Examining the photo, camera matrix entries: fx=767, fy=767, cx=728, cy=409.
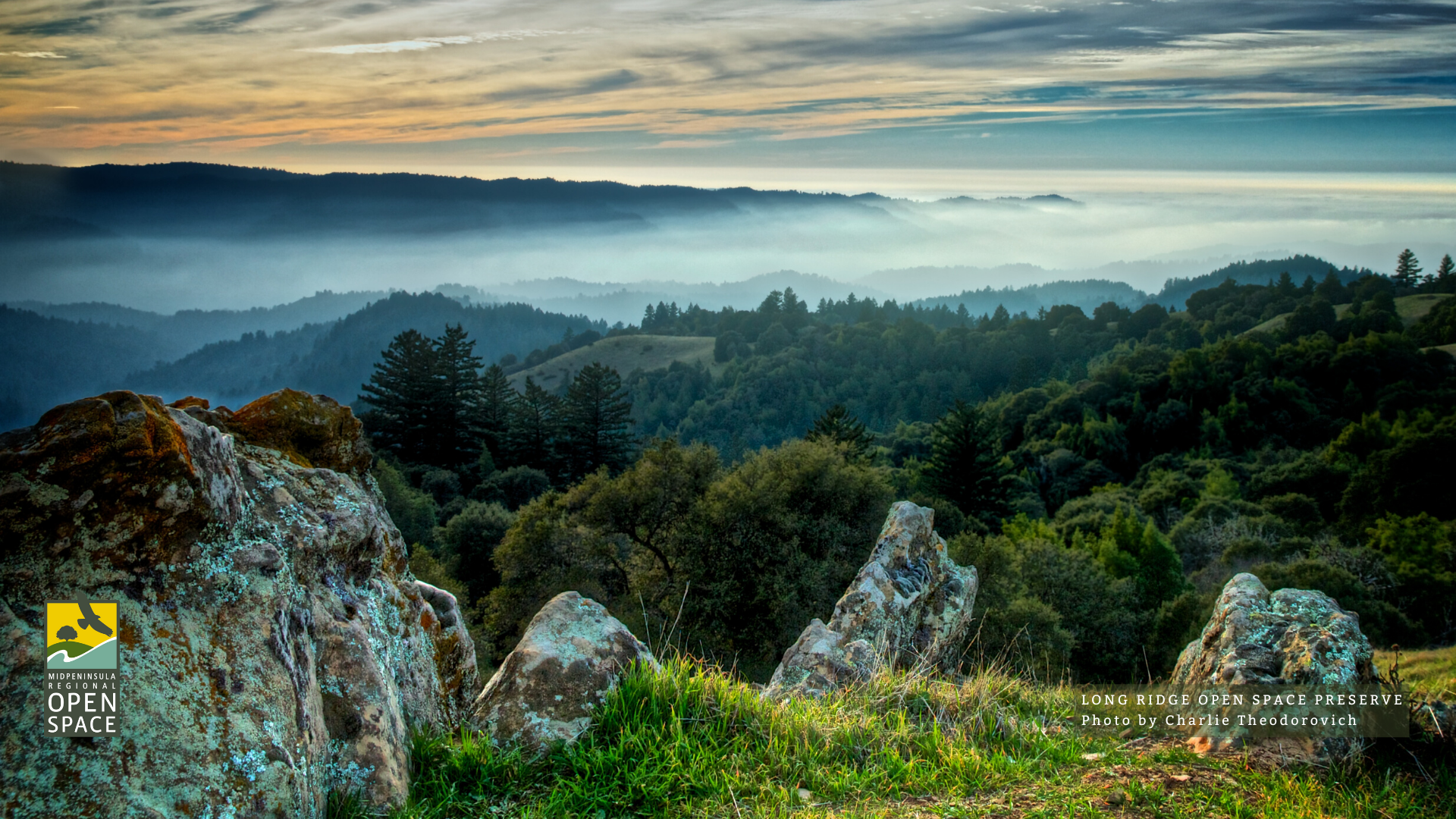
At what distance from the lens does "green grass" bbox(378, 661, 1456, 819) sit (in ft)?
13.2

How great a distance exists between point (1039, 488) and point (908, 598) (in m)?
79.7

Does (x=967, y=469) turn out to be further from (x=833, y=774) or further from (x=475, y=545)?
(x=833, y=774)

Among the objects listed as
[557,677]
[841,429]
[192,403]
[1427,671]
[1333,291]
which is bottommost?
[841,429]

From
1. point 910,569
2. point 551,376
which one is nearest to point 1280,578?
point 910,569

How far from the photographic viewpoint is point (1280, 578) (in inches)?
1190

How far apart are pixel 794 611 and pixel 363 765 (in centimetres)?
2100

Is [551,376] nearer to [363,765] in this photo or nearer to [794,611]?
[794,611]

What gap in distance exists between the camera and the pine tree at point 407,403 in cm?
6650

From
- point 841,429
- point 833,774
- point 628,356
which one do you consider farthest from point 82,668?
point 628,356

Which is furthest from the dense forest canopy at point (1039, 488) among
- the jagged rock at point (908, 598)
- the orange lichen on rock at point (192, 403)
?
the orange lichen on rock at point (192, 403)

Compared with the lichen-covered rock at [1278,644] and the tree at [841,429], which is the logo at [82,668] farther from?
the tree at [841,429]

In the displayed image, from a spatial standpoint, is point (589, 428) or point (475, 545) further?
point (589, 428)

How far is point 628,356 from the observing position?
577ft

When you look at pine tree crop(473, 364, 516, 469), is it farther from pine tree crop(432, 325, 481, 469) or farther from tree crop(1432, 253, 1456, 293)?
tree crop(1432, 253, 1456, 293)
